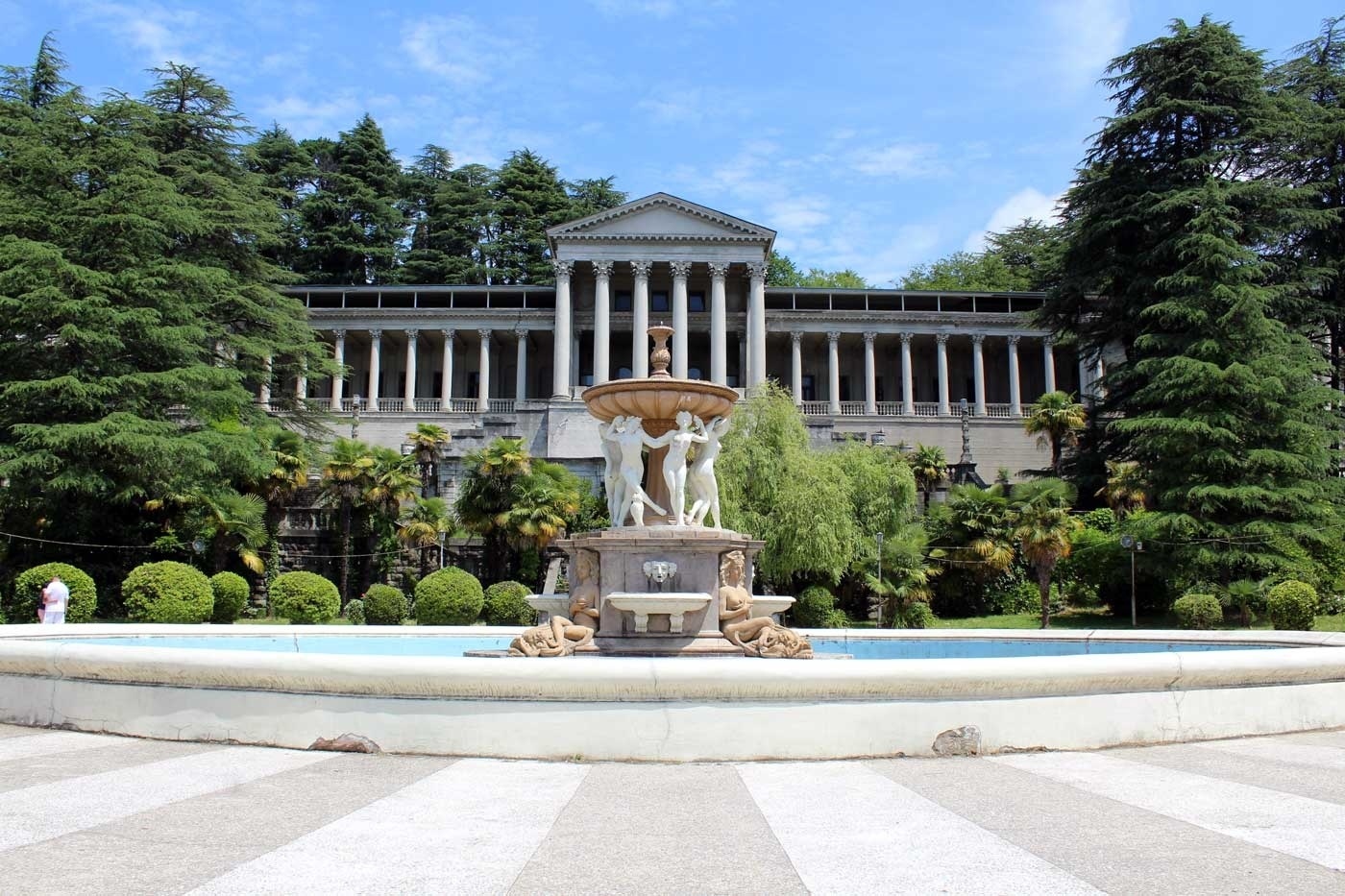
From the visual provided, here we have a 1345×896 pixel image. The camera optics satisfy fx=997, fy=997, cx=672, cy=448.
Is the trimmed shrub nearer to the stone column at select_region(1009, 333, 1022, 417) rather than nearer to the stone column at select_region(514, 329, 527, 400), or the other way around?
the stone column at select_region(1009, 333, 1022, 417)

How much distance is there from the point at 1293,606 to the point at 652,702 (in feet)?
79.0

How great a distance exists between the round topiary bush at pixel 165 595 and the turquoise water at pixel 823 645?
12.0 m

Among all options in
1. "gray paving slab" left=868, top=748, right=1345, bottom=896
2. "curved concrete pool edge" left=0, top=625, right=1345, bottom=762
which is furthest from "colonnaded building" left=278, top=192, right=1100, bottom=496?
"gray paving slab" left=868, top=748, right=1345, bottom=896

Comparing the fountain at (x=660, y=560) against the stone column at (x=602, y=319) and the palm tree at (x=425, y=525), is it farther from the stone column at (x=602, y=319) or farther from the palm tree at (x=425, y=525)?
the stone column at (x=602, y=319)

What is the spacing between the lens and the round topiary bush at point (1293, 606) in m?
25.4

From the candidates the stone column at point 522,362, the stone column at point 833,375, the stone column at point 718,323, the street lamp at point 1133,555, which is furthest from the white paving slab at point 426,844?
the stone column at point 522,362

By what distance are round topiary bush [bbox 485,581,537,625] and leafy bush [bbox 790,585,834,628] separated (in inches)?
324

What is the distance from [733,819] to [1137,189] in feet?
136

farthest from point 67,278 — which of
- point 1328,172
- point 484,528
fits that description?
point 1328,172

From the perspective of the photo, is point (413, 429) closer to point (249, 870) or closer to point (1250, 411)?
point (1250, 411)

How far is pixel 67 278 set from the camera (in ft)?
105

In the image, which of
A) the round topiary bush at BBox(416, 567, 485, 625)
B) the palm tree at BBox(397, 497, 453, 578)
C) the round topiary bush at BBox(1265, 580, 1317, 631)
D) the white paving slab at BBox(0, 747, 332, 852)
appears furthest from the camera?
the palm tree at BBox(397, 497, 453, 578)

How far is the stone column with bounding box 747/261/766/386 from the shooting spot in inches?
2330

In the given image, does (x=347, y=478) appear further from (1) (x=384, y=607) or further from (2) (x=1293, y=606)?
(2) (x=1293, y=606)
